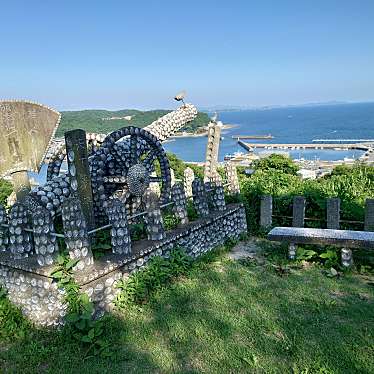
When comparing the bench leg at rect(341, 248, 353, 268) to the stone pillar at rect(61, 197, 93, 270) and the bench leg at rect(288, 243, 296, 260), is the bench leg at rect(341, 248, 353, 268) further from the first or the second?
the stone pillar at rect(61, 197, 93, 270)

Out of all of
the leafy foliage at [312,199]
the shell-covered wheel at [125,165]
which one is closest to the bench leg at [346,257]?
the leafy foliage at [312,199]

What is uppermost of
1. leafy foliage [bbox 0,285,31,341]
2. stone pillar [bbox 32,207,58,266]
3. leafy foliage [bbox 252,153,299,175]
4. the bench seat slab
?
stone pillar [bbox 32,207,58,266]

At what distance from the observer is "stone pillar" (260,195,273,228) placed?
9.65 metres

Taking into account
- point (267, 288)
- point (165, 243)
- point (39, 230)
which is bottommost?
point (267, 288)

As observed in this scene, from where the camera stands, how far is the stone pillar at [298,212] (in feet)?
29.5

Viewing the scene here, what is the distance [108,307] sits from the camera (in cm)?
588

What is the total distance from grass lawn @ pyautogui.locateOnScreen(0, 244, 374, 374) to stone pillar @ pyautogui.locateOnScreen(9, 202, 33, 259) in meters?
0.89

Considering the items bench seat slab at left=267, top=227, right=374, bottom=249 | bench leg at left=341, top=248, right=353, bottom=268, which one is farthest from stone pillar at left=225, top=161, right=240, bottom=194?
bench leg at left=341, top=248, right=353, bottom=268

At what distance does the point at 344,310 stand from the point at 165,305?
2789 mm

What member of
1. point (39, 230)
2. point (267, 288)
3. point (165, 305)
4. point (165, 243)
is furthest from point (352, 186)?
point (39, 230)

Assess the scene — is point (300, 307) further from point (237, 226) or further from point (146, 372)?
point (237, 226)

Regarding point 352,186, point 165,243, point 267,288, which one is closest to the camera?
point 267,288

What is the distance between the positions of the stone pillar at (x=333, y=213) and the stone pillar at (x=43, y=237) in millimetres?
6160

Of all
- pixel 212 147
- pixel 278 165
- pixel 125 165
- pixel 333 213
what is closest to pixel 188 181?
pixel 212 147
